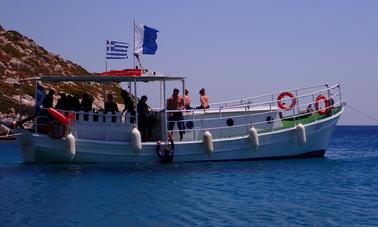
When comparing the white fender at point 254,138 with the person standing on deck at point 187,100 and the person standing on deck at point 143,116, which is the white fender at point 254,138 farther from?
the person standing on deck at point 143,116

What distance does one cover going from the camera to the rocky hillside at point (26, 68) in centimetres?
7269

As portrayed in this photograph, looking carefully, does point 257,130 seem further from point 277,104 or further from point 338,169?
point 338,169

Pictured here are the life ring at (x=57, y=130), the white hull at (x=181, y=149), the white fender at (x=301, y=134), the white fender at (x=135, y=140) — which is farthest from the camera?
the white fender at (x=301, y=134)

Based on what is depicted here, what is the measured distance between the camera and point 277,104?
1181 inches

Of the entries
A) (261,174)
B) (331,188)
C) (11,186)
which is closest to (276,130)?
(261,174)

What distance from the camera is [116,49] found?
1070 inches

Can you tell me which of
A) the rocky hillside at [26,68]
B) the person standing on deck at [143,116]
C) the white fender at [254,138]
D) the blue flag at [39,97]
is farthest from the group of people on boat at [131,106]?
the rocky hillside at [26,68]

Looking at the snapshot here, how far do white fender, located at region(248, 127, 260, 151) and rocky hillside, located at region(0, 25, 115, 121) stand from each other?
45.7m

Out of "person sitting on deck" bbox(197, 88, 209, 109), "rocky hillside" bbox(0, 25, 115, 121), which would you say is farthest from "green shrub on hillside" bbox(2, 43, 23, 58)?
"person sitting on deck" bbox(197, 88, 209, 109)

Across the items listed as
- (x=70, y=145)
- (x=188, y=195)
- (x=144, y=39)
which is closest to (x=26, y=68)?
(x=144, y=39)

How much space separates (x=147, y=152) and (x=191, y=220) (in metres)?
11.9

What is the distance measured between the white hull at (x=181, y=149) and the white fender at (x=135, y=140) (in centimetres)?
31

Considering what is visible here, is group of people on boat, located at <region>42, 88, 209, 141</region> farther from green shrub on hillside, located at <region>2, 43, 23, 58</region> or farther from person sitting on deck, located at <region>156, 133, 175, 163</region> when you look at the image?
green shrub on hillside, located at <region>2, 43, 23, 58</region>

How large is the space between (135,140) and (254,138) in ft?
19.3
